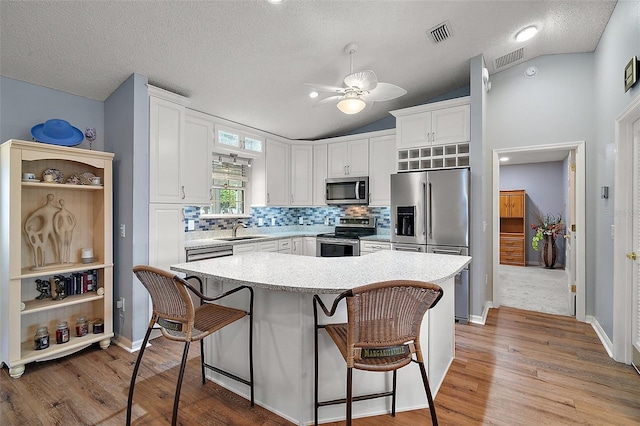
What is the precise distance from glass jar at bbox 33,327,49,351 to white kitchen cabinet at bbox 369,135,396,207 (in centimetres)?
394

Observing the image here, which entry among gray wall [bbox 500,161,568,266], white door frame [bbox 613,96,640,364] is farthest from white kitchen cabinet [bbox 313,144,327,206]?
gray wall [bbox 500,161,568,266]

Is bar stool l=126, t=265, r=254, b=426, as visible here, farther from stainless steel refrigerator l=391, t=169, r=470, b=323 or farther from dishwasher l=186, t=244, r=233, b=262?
stainless steel refrigerator l=391, t=169, r=470, b=323

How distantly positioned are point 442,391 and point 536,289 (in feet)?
12.9

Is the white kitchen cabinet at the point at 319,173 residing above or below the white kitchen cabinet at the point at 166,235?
above

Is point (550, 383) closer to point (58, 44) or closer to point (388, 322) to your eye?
point (388, 322)

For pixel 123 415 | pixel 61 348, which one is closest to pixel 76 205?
pixel 61 348

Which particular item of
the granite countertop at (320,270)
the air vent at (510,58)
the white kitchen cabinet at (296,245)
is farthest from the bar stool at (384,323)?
the air vent at (510,58)

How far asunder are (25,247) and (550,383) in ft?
14.8

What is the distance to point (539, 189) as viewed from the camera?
23.2 ft

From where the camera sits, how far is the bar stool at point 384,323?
1344 mm

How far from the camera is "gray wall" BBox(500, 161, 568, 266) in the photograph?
6832 millimetres

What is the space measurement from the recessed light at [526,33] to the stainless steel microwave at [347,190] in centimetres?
243

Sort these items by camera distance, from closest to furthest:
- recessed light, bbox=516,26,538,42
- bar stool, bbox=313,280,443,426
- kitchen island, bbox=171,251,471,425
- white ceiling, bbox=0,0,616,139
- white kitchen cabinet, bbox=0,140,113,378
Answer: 1. bar stool, bbox=313,280,443,426
2. kitchen island, bbox=171,251,471,425
3. white ceiling, bbox=0,0,616,139
4. white kitchen cabinet, bbox=0,140,113,378
5. recessed light, bbox=516,26,538,42

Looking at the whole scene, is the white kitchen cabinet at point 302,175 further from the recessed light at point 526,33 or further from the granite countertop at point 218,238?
the recessed light at point 526,33
